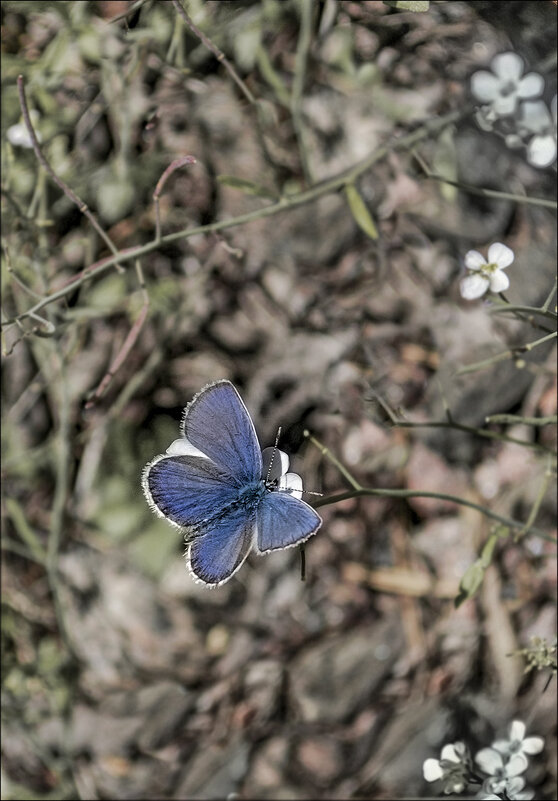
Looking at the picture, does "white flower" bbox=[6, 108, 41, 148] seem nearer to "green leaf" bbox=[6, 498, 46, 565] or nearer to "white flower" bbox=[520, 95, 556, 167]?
"green leaf" bbox=[6, 498, 46, 565]

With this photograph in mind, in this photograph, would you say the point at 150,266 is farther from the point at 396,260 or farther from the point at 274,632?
the point at 274,632

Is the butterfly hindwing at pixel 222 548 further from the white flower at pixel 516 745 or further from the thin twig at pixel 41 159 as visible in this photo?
the white flower at pixel 516 745

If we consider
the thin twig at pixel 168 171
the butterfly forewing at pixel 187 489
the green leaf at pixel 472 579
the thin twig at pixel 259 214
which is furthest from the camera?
the thin twig at pixel 259 214

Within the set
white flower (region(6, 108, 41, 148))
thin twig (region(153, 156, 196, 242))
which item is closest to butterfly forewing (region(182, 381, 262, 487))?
thin twig (region(153, 156, 196, 242))

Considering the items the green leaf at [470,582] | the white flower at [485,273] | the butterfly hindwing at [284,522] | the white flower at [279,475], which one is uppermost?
the butterfly hindwing at [284,522]

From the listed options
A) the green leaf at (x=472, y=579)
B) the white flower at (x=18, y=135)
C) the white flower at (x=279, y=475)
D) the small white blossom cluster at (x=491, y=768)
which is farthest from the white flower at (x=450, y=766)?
the white flower at (x=18, y=135)

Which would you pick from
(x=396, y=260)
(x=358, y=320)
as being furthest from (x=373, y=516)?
(x=396, y=260)
